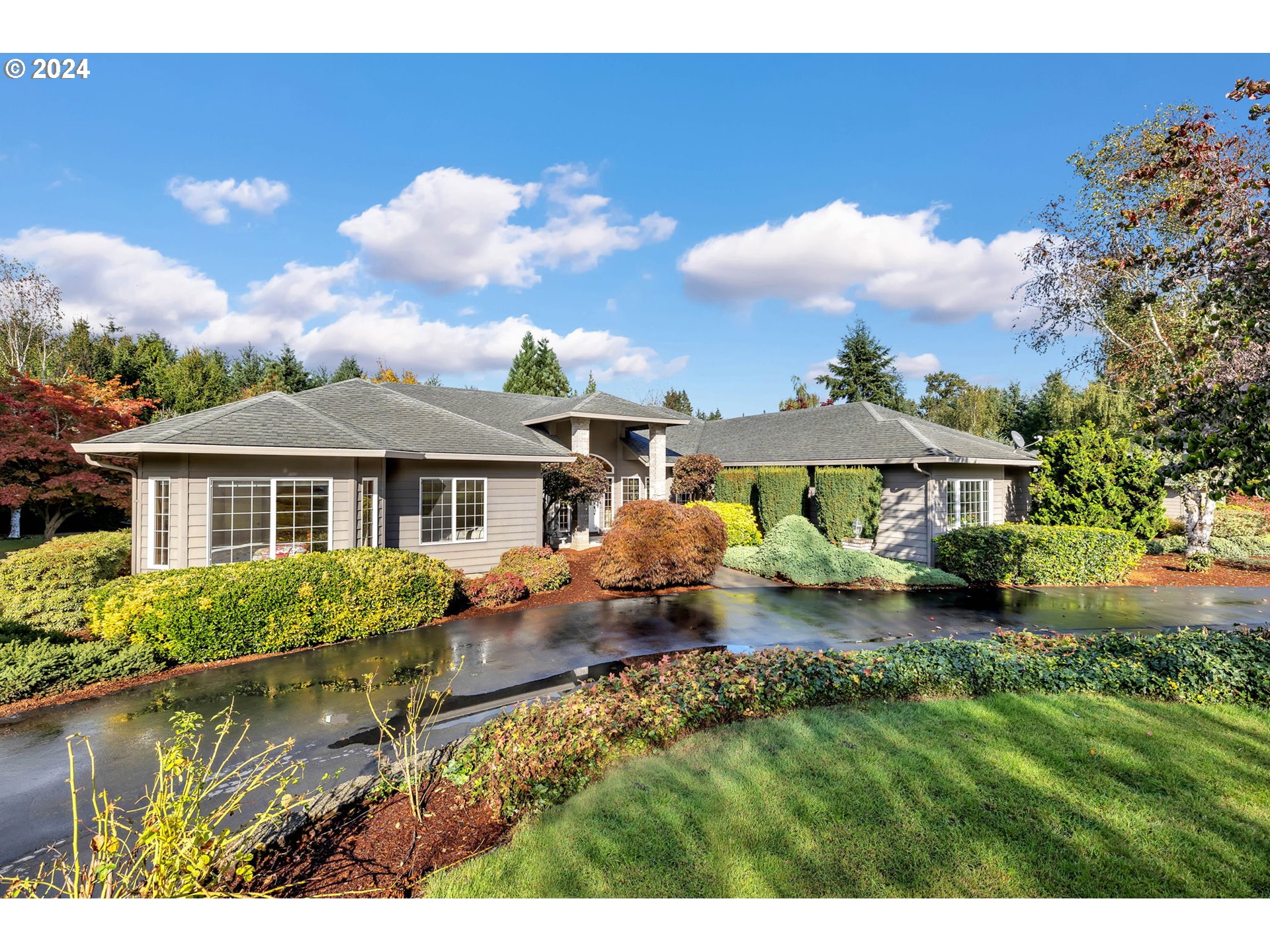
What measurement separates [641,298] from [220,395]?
26.7 metres

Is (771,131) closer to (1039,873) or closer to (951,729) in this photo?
(951,729)

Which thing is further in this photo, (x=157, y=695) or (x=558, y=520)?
(x=558, y=520)

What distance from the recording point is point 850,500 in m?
16.5

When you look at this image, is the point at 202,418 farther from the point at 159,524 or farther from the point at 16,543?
the point at 16,543

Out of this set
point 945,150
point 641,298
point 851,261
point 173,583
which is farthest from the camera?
point 641,298

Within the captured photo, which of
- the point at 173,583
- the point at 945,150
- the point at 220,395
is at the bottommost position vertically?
the point at 173,583

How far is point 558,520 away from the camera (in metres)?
18.5

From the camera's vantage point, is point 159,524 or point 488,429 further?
point 488,429

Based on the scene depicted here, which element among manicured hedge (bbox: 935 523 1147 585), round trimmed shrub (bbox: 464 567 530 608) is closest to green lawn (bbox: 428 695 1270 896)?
round trimmed shrub (bbox: 464 567 530 608)

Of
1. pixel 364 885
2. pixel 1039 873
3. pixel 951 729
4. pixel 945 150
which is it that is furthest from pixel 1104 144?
pixel 364 885

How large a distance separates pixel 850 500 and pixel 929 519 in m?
2.14

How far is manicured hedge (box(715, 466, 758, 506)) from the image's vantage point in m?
18.9

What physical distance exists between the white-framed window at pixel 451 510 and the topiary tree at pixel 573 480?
2.41 metres

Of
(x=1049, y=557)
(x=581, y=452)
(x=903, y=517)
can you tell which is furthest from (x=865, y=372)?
(x=581, y=452)
